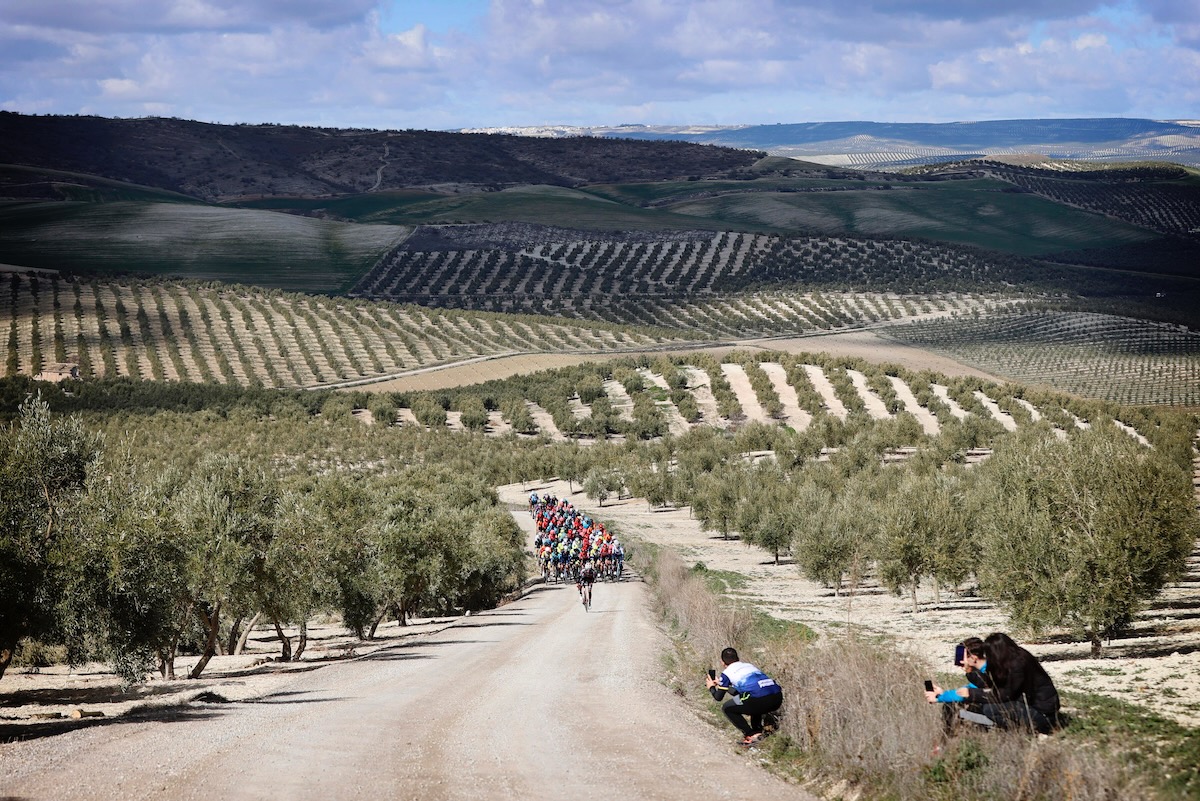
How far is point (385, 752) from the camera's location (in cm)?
1489

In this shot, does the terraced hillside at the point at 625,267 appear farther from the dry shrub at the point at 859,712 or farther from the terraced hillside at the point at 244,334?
the dry shrub at the point at 859,712

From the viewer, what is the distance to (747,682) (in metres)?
15.5

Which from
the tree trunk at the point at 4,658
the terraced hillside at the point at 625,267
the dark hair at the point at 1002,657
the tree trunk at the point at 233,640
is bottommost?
the tree trunk at the point at 233,640

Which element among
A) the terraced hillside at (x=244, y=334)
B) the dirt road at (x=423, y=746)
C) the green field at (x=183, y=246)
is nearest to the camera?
A: the dirt road at (x=423, y=746)

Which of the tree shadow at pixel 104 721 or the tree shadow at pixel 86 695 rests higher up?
the tree shadow at pixel 104 721

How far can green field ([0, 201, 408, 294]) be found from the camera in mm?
166375

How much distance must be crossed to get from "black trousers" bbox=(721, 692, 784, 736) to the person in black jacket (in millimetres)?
3107

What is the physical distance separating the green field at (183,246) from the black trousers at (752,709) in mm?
150579

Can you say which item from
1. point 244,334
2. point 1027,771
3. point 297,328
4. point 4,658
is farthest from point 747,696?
point 297,328

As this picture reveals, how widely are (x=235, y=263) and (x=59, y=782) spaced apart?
168707 mm

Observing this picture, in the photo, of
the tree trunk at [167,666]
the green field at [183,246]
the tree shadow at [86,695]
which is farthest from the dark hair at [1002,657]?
the green field at [183,246]

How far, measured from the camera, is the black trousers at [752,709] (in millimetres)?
15547

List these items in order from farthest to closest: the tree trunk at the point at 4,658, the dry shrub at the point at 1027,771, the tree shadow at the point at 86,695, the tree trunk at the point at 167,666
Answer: the tree trunk at the point at 167,666 < the tree shadow at the point at 86,695 < the tree trunk at the point at 4,658 < the dry shrub at the point at 1027,771

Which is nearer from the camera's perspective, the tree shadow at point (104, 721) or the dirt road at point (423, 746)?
the dirt road at point (423, 746)
